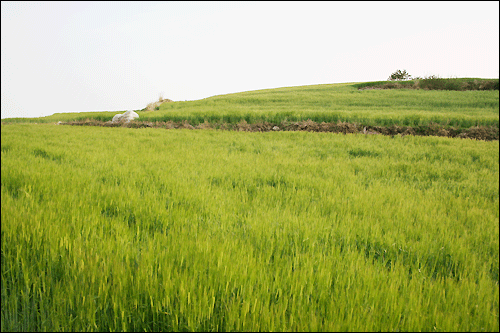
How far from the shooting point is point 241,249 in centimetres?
208

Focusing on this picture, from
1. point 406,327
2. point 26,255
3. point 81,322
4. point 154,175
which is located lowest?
point 406,327

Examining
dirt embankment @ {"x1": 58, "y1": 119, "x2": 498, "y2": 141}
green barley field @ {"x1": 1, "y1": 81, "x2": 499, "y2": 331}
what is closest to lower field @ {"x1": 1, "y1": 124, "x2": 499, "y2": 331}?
green barley field @ {"x1": 1, "y1": 81, "x2": 499, "y2": 331}

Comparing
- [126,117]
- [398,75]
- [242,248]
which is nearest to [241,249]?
[242,248]

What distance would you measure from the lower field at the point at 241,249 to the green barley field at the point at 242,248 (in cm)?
2

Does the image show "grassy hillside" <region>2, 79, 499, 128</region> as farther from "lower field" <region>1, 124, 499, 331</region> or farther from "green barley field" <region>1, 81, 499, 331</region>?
"lower field" <region>1, 124, 499, 331</region>

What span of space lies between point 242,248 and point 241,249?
2 cm

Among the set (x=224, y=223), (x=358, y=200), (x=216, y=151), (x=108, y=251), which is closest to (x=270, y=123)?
(x=216, y=151)

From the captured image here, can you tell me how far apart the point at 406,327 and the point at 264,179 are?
3437mm

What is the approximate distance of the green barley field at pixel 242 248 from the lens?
4.66 ft

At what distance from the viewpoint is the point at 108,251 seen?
186 centimetres

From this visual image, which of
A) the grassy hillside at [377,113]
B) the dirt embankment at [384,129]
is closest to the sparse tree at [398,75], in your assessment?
the grassy hillside at [377,113]

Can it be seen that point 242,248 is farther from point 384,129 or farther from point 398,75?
point 398,75

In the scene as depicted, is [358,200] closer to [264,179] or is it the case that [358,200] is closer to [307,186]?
[307,186]

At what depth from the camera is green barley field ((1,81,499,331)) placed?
1422 millimetres
